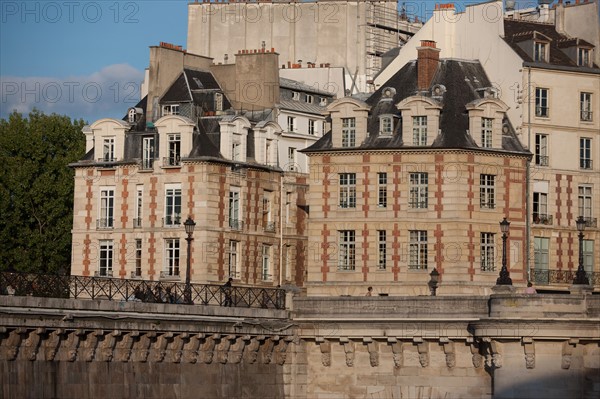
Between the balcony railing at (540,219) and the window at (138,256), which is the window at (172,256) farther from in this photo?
the balcony railing at (540,219)

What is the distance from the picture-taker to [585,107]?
7688 cm

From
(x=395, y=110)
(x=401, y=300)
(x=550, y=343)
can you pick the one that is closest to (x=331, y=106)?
(x=395, y=110)

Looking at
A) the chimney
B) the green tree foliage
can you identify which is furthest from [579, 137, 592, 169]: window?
the green tree foliage

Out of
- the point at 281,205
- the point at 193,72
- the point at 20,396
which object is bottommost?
the point at 20,396

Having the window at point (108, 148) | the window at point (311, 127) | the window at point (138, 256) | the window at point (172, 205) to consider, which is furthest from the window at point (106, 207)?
the window at point (311, 127)

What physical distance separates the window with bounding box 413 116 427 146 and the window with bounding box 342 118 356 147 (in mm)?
2516

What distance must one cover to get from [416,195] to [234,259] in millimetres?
9107

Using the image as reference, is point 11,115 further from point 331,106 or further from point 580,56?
point 580,56

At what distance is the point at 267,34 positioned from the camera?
101m

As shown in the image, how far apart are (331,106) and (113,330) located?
24134 millimetres

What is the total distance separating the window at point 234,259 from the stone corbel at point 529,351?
22.9 m

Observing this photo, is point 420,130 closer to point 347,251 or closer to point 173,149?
point 347,251

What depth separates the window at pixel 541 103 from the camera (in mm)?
76000

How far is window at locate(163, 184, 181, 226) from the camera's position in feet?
255
